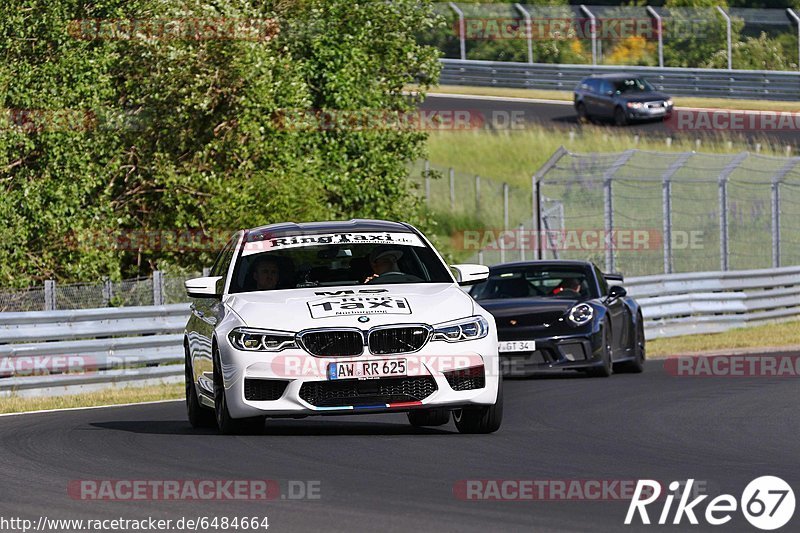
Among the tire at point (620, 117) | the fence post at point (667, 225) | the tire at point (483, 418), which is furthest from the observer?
the tire at point (620, 117)

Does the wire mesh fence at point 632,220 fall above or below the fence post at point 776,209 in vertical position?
below

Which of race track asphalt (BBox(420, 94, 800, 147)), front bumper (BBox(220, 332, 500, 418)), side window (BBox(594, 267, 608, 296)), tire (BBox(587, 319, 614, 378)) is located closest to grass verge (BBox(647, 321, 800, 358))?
side window (BBox(594, 267, 608, 296))

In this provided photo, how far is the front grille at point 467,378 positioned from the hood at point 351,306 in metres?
0.35

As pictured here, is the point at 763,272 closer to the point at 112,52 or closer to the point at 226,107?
the point at 226,107

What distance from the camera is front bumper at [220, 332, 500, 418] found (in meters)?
10.6

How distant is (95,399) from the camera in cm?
1711

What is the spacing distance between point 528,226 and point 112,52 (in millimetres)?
18540

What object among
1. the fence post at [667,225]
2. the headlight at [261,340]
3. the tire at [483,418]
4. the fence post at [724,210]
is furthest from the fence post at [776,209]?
the headlight at [261,340]

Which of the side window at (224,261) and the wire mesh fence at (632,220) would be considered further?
the wire mesh fence at (632,220)

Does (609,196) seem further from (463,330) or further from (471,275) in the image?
(463,330)

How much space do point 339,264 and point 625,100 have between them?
3589 cm

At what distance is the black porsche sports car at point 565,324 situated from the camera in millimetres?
17484

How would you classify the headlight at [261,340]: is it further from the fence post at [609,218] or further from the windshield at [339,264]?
the fence post at [609,218]

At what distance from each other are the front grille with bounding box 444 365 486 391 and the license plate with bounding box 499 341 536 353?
6.74 m
